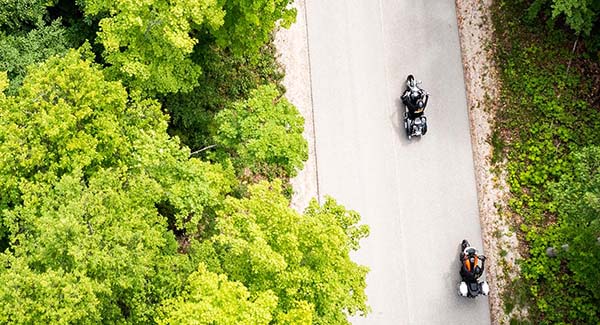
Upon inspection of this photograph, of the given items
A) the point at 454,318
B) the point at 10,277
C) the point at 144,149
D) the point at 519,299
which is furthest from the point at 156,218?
the point at 519,299

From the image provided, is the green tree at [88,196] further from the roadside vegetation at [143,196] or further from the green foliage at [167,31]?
the green foliage at [167,31]

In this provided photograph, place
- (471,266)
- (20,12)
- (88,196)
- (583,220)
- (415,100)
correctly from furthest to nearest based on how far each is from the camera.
A: 1. (415,100)
2. (471,266)
3. (20,12)
4. (583,220)
5. (88,196)

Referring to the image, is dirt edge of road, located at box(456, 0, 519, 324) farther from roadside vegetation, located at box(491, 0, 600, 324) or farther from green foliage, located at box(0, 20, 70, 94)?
green foliage, located at box(0, 20, 70, 94)

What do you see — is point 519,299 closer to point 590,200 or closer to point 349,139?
point 590,200

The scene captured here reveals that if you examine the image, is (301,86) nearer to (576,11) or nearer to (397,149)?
(397,149)

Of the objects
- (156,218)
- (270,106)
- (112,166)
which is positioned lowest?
(156,218)

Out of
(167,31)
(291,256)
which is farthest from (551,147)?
(167,31)
